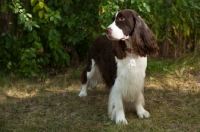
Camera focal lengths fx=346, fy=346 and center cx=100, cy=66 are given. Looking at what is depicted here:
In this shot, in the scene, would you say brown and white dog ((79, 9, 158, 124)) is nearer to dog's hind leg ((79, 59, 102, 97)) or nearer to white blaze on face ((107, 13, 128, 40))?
white blaze on face ((107, 13, 128, 40))

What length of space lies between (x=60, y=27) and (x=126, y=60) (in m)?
2.32

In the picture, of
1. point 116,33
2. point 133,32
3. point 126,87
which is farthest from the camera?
point 126,87

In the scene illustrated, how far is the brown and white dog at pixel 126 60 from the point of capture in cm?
349

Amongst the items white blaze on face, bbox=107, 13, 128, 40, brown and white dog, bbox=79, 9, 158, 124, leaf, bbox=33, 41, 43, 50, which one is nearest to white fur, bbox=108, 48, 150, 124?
brown and white dog, bbox=79, 9, 158, 124

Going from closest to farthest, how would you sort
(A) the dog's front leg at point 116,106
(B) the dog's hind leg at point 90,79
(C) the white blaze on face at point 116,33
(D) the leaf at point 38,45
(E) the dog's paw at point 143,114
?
(C) the white blaze on face at point 116,33 < (A) the dog's front leg at point 116,106 < (E) the dog's paw at point 143,114 < (B) the dog's hind leg at point 90,79 < (D) the leaf at point 38,45

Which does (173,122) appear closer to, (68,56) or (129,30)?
(129,30)

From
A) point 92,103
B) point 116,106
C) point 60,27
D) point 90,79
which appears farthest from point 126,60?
point 60,27

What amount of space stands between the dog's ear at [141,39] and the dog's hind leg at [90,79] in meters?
1.23

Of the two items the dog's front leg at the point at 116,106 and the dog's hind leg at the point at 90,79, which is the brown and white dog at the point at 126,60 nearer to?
the dog's front leg at the point at 116,106

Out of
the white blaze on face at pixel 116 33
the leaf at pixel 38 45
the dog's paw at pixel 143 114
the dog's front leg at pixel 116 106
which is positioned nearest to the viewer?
the white blaze on face at pixel 116 33

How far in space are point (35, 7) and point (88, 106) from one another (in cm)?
168

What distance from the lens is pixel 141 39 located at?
3.55m

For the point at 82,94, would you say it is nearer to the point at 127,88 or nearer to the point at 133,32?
the point at 127,88

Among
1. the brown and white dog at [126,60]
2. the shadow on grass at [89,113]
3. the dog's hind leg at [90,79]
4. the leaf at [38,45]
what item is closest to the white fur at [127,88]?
the brown and white dog at [126,60]
